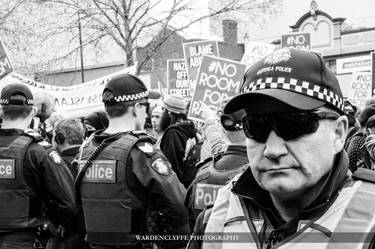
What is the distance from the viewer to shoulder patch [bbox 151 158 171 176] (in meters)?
4.02

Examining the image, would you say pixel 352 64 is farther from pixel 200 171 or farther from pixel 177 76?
pixel 200 171

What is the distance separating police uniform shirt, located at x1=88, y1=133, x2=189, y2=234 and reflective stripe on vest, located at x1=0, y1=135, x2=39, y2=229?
0.96 meters

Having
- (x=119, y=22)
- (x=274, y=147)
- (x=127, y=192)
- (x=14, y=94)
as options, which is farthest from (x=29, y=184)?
(x=119, y=22)

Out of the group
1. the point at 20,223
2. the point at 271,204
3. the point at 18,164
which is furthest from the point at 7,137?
the point at 271,204

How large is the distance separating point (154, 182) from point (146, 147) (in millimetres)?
261

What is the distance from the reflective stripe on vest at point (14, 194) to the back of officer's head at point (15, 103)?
15.8 inches

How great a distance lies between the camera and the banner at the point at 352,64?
1154 inches

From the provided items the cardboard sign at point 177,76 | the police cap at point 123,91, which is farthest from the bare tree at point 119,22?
the police cap at point 123,91

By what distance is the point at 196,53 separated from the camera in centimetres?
1020

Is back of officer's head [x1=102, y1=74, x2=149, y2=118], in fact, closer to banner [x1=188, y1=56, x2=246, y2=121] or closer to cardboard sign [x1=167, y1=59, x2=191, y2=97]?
banner [x1=188, y1=56, x2=246, y2=121]

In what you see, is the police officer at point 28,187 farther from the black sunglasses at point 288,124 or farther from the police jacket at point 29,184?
the black sunglasses at point 288,124

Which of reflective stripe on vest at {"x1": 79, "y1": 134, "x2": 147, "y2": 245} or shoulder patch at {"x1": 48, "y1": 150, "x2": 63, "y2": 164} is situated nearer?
reflective stripe on vest at {"x1": 79, "y1": 134, "x2": 147, "y2": 245}

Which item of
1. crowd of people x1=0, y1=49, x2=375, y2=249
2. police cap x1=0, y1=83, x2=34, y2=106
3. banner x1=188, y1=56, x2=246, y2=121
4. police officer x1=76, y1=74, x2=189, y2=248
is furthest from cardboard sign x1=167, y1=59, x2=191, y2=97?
police officer x1=76, y1=74, x2=189, y2=248

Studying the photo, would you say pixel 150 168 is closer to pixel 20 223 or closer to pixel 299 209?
pixel 20 223
